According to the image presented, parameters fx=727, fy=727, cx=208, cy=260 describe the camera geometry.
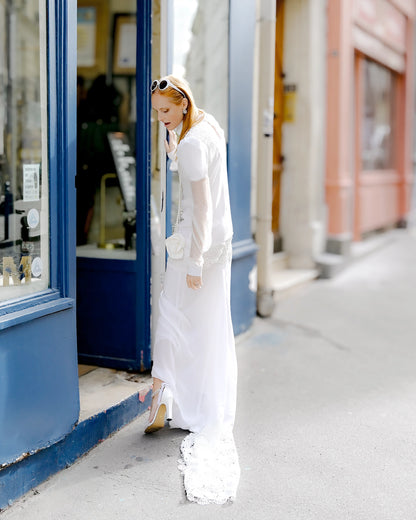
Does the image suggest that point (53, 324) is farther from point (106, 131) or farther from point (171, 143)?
point (106, 131)

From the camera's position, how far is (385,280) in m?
8.75

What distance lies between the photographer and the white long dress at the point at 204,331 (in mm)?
3422

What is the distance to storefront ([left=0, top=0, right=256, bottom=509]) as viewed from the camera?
3205mm

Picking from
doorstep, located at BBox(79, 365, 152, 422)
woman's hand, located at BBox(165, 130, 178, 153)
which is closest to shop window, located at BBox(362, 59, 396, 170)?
doorstep, located at BBox(79, 365, 152, 422)

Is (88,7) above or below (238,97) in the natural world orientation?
above

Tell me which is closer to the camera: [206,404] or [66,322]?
[66,322]

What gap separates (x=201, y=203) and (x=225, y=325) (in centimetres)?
70

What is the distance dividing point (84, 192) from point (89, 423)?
1.95 m

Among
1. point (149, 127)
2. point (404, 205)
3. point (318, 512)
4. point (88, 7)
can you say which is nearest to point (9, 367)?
point (318, 512)

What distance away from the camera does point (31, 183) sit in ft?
11.4

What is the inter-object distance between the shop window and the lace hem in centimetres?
872

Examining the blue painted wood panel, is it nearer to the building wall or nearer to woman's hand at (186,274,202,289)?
woman's hand at (186,274,202,289)

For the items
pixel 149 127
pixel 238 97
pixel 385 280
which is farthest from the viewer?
pixel 385 280

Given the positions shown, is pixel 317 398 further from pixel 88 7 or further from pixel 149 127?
pixel 88 7
